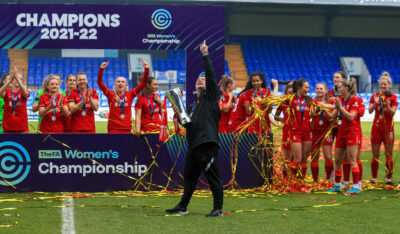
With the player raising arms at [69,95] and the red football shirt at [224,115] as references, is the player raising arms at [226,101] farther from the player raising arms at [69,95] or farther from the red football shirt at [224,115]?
the player raising arms at [69,95]

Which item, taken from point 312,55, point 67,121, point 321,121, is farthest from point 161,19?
point 312,55

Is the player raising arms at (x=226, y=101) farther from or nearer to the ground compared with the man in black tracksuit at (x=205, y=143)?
farther from the ground

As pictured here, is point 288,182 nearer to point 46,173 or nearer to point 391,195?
point 391,195

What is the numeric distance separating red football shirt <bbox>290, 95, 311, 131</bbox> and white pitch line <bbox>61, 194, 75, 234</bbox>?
3.75 metres

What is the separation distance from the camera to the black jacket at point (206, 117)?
6625mm

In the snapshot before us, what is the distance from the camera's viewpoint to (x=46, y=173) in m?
8.49

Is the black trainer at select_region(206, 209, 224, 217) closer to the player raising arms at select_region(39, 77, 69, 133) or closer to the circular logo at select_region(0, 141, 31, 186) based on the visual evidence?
the circular logo at select_region(0, 141, 31, 186)

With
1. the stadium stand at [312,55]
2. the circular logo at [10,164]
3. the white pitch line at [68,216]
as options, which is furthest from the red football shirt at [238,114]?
the stadium stand at [312,55]

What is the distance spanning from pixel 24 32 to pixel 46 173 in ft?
→ 12.7

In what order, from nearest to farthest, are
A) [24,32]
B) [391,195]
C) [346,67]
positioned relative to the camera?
[391,195] → [24,32] → [346,67]

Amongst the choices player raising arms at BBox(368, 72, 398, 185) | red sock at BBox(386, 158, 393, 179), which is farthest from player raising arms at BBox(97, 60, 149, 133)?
red sock at BBox(386, 158, 393, 179)

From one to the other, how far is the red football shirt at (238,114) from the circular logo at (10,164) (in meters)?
3.58

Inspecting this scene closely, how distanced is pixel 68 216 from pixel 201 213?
163cm

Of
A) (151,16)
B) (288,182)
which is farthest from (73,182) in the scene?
(151,16)
